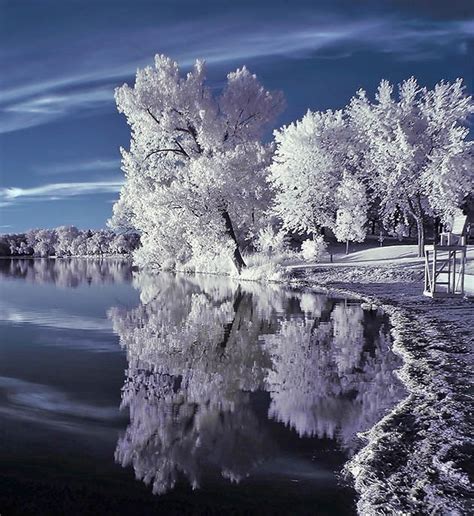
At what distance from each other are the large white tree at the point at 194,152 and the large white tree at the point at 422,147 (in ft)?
32.6

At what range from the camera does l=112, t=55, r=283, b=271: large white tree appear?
1056 inches

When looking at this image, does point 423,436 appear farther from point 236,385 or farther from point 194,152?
point 194,152

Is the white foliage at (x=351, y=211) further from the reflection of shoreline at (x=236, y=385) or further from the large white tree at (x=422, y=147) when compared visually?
the reflection of shoreline at (x=236, y=385)

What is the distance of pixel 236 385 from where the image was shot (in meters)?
6.49

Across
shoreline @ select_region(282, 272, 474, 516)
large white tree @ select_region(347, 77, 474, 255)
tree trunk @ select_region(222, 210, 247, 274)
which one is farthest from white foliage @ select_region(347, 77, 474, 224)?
shoreline @ select_region(282, 272, 474, 516)

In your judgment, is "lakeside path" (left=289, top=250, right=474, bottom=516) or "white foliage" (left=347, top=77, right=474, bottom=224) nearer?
"lakeside path" (left=289, top=250, right=474, bottom=516)

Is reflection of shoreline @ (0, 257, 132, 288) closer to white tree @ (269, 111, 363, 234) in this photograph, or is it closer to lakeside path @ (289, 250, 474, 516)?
white tree @ (269, 111, 363, 234)

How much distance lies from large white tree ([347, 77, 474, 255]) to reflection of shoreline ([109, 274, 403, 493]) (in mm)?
23105

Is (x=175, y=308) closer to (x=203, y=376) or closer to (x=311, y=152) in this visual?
(x=203, y=376)

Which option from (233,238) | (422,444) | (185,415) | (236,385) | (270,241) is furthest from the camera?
(270,241)

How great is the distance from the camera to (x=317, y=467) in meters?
4.07

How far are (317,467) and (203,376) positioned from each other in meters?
3.01

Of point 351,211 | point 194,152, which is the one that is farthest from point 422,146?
point 194,152

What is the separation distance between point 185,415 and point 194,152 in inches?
970
